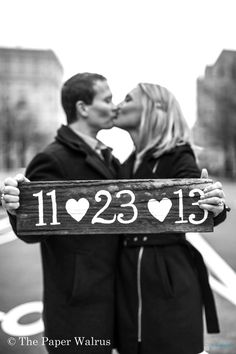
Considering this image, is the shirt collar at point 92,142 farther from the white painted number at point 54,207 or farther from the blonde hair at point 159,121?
the white painted number at point 54,207

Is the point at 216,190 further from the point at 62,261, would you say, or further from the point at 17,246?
the point at 17,246

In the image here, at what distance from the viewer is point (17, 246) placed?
7.07 m

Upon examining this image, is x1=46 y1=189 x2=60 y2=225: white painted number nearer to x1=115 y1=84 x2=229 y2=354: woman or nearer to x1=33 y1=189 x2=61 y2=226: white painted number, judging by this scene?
A: x1=33 y1=189 x2=61 y2=226: white painted number

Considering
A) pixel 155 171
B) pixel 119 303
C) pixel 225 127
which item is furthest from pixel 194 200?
pixel 225 127

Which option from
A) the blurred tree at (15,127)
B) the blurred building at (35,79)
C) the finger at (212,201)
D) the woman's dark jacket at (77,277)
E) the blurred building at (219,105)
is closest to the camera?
the finger at (212,201)

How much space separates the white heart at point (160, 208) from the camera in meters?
1.39

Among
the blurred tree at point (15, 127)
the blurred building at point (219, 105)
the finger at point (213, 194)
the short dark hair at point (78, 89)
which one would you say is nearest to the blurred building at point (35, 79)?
the blurred tree at point (15, 127)

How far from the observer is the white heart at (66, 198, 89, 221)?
1393 millimetres

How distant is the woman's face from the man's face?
0.16ft

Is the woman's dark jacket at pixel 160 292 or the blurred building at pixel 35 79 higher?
the blurred building at pixel 35 79

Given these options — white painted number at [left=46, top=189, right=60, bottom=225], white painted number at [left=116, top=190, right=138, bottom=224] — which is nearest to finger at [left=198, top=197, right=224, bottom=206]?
white painted number at [left=116, top=190, right=138, bottom=224]

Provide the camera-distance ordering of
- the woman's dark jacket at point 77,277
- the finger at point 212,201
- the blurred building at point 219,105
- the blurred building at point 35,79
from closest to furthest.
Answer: the finger at point 212,201 < the woman's dark jacket at point 77,277 < the blurred building at point 219,105 < the blurred building at point 35,79

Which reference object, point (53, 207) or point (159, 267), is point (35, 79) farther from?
point (53, 207)

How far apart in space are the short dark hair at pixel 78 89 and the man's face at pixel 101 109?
2 centimetres
